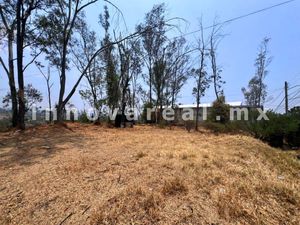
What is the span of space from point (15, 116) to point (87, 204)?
7347mm

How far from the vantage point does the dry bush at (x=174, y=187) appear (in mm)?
2836

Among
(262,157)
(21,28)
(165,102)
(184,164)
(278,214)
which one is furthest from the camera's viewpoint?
(165,102)

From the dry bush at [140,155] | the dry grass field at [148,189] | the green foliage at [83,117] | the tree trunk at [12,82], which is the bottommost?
the dry grass field at [148,189]

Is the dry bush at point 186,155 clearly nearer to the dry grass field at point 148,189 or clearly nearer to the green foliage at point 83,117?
the dry grass field at point 148,189

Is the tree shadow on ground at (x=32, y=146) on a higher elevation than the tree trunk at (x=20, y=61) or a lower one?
lower

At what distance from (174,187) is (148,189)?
0.90ft

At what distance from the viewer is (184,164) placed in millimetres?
3715

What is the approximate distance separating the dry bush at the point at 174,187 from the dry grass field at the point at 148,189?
10 millimetres

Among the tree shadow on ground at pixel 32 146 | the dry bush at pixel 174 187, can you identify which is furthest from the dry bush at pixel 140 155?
the tree shadow on ground at pixel 32 146

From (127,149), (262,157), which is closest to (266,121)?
(262,157)

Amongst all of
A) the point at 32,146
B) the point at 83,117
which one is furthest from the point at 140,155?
the point at 83,117

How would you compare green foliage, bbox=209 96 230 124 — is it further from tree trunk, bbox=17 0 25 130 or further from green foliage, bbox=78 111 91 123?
tree trunk, bbox=17 0 25 130

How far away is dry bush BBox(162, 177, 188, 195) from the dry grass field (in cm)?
1

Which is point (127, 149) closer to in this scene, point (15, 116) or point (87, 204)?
point (87, 204)
